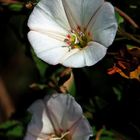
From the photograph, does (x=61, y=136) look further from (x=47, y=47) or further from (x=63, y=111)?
(x=47, y=47)

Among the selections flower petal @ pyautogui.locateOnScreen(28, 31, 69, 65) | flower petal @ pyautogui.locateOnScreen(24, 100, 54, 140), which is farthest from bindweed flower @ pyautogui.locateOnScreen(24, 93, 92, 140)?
flower petal @ pyautogui.locateOnScreen(28, 31, 69, 65)

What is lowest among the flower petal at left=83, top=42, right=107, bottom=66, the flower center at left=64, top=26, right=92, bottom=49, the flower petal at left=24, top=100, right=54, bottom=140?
the flower petal at left=24, top=100, right=54, bottom=140

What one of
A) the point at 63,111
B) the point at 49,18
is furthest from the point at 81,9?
the point at 63,111

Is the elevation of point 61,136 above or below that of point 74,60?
below

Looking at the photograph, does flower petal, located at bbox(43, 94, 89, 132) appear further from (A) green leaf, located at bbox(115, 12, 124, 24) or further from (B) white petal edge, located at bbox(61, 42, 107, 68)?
(A) green leaf, located at bbox(115, 12, 124, 24)

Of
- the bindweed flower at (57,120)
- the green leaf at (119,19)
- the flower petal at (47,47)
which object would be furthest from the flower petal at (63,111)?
the green leaf at (119,19)

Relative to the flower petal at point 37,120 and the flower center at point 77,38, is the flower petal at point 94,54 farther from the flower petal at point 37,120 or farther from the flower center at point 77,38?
the flower petal at point 37,120
